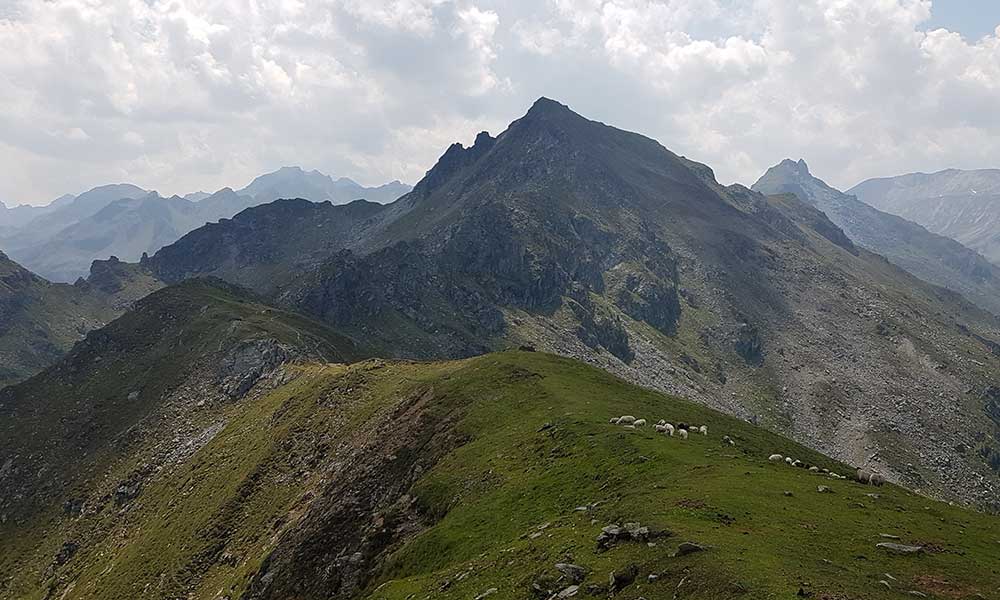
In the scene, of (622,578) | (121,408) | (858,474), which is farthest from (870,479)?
(121,408)

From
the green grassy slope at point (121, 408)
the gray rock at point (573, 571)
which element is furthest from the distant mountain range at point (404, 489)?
the green grassy slope at point (121, 408)

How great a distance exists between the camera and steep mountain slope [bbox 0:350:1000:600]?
2972 centimetres

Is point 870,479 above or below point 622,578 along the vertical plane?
below

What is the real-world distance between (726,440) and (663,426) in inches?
242

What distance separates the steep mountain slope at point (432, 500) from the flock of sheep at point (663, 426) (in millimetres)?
1753

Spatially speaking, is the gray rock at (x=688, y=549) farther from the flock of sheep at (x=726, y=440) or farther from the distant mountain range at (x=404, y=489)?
the flock of sheep at (x=726, y=440)

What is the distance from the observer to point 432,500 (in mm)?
51344

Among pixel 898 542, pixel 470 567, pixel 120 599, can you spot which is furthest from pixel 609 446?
pixel 120 599

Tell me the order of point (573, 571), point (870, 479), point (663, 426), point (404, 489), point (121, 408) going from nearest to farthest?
point (573, 571)
point (870, 479)
point (663, 426)
point (404, 489)
point (121, 408)

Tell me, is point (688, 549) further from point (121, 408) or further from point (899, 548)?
point (121, 408)

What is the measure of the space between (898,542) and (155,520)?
91302mm

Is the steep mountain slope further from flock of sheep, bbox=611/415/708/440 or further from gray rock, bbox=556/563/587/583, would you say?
flock of sheep, bbox=611/415/708/440

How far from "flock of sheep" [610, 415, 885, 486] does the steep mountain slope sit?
1429mm

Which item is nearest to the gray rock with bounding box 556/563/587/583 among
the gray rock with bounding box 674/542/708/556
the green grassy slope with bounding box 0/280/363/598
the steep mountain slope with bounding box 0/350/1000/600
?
the steep mountain slope with bounding box 0/350/1000/600
